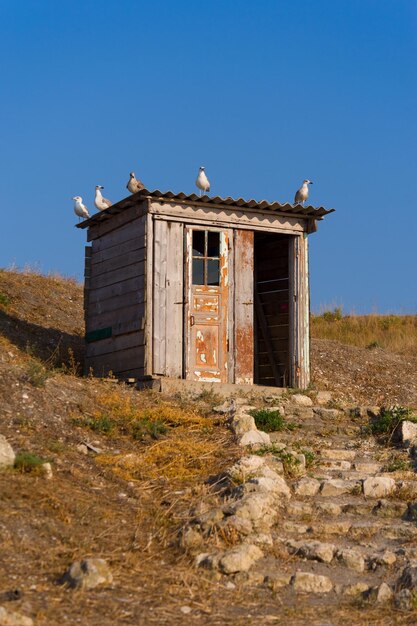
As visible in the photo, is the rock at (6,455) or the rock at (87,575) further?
the rock at (6,455)

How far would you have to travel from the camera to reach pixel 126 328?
48.7 feet

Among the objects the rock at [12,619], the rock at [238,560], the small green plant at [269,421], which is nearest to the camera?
the rock at [12,619]

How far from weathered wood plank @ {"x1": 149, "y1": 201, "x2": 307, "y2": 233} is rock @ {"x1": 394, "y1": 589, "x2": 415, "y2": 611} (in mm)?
8487

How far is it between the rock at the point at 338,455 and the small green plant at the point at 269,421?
963mm

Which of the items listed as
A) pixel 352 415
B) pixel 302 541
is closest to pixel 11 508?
pixel 302 541

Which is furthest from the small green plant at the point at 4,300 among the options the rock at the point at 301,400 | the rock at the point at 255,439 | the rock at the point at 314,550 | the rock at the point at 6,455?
the rock at the point at 314,550

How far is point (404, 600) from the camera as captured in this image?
7.09m

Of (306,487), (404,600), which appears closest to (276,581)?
(404,600)

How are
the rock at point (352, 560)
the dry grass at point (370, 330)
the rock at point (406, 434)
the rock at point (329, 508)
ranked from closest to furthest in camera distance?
the rock at point (352, 560) → the rock at point (329, 508) → the rock at point (406, 434) → the dry grass at point (370, 330)

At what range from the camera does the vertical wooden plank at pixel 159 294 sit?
1414 centimetres

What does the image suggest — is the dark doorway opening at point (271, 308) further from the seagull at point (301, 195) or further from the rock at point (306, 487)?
the rock at point (306, 487)

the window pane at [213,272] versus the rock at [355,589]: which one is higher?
the window pane at [213,272]

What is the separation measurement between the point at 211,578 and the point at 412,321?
67.9 ft

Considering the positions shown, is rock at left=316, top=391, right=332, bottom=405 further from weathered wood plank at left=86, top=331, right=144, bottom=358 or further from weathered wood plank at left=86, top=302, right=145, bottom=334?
weathered wood plank at left=86, top=302, right=145, bottom=334
